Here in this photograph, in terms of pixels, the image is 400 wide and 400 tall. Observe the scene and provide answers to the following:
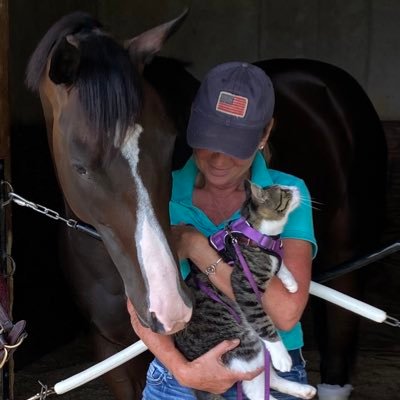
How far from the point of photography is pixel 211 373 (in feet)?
4.79

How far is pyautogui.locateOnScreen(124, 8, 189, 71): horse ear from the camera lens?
1.65 meters

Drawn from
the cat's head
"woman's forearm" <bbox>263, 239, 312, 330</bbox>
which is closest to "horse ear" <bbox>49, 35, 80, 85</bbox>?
the cat's head

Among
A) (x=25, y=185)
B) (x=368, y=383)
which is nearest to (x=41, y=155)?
(x=25, y=185)

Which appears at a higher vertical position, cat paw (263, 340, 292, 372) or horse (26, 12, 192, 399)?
horse (26, 12, 192, 399)

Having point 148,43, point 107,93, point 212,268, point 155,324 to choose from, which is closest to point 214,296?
point 212,268

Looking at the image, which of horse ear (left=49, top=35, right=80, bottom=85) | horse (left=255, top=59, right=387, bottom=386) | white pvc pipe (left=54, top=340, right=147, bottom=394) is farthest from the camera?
horse (left=255, top=59, right=387, bottom=386)

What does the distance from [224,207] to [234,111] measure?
0.22 metres

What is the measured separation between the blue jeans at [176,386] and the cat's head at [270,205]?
0.28m

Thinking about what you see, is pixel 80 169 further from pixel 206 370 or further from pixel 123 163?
pixel 206 370

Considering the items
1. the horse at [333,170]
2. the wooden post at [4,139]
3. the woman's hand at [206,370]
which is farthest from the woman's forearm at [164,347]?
the horse at [333,170]

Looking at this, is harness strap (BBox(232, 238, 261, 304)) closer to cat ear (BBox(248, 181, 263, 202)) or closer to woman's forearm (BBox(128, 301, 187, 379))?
cat ear (BBox(248, 181, 263, 202))

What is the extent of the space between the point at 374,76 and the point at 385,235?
0.95 metres

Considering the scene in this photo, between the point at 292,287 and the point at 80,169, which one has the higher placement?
the point at 80,169

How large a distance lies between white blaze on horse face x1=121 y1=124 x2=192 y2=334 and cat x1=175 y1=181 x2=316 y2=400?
0.42ft
